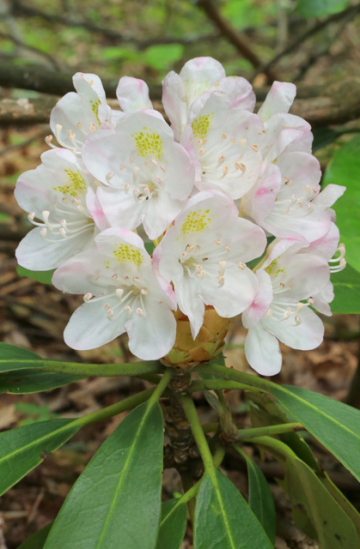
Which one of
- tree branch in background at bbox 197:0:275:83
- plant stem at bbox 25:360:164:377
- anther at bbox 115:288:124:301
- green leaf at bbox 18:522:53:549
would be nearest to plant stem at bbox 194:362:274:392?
plant stem at bbox 25:360:164:377

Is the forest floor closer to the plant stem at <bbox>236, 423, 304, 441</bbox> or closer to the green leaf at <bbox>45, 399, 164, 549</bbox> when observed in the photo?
the plant stem at <bbox>236, 423, 304, 441</bbox>

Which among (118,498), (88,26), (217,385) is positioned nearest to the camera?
(118,498)

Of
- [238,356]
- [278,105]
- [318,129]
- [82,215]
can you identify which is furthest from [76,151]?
[238,356]

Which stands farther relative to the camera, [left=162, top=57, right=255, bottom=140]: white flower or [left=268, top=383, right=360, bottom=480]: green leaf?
[left=162, top=57, right=255, bottom=140]: white flower

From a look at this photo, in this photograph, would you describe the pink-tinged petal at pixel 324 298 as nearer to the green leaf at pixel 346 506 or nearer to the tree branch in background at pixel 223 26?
the green leaf at pixel 346 506

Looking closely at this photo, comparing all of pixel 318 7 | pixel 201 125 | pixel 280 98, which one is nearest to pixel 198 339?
pixel 201 125

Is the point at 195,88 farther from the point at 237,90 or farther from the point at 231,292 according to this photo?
the point at 231,292

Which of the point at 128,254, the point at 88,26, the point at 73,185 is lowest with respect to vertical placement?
the point at 128,254
